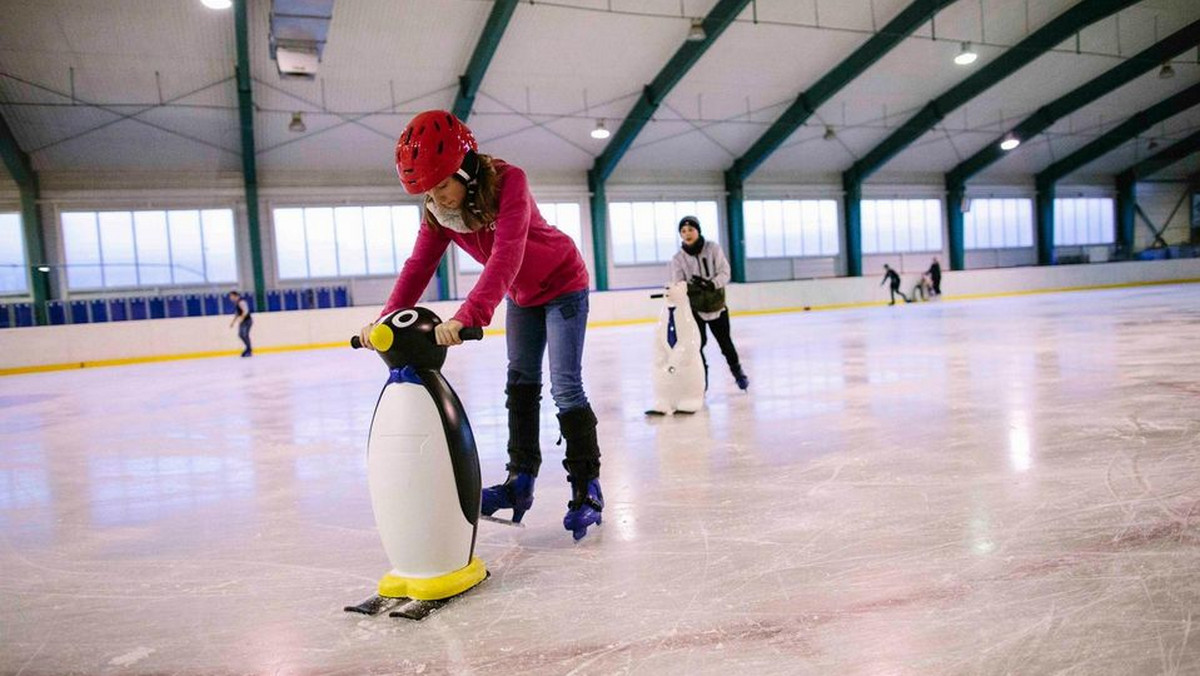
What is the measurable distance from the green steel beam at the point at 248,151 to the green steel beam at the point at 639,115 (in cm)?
859

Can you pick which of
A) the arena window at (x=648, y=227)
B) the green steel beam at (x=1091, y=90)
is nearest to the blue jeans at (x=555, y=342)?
the arena window at (x=648, y=227)

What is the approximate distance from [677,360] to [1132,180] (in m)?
32.2

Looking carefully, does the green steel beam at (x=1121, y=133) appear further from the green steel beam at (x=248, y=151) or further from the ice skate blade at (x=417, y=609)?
the ice skate blade at (x=417, y=609)

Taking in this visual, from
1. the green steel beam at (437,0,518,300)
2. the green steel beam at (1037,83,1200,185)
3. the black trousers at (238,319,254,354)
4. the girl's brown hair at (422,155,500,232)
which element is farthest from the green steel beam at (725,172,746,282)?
the girl's brown hair at (422,155,500,232)

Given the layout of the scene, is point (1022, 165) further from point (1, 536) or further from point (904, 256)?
point (1, 536)

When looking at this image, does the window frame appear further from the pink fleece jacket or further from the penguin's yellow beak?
the penguin's yellow beak

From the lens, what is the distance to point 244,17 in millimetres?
13148

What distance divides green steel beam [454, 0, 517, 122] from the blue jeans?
11.6m

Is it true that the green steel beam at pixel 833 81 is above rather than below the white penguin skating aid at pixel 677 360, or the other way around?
above

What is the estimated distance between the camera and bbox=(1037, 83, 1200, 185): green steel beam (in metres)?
23.5

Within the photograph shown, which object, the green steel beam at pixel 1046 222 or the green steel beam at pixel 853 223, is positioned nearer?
the green steel beam at pixel 853 223

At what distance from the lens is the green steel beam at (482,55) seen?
1411 cm

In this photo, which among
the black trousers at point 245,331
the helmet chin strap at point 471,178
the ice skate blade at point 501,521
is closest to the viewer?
the helmet chin strap at point 471,178

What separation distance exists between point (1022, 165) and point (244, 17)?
83.9 feet
